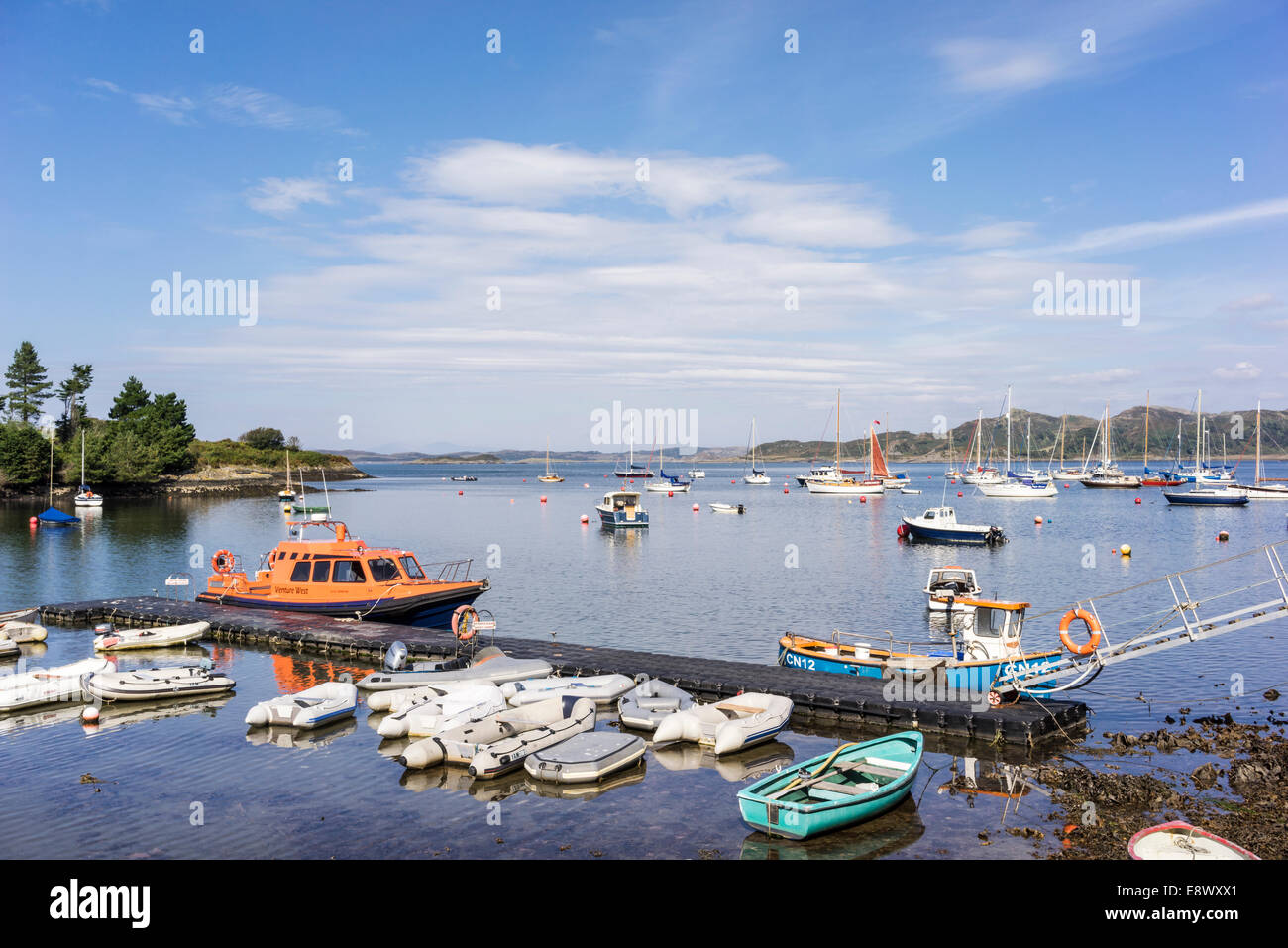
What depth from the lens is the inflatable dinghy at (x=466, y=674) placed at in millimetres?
24016

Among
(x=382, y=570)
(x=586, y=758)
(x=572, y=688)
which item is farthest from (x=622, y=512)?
(x=586, y=758)

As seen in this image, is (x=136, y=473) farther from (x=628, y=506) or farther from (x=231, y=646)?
(x=231, y=646)

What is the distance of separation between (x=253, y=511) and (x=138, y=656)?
7994cm

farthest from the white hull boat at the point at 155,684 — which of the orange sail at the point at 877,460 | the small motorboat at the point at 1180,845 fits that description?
the orange sail at the point at 877,460

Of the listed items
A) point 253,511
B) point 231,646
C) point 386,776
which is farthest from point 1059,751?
point 253,511

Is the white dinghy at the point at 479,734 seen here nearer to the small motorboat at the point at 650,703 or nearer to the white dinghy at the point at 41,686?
the small motorboat at the point at 650,703

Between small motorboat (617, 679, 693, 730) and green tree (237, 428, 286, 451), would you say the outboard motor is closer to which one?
small motorboat (617, 679, 693, 730)

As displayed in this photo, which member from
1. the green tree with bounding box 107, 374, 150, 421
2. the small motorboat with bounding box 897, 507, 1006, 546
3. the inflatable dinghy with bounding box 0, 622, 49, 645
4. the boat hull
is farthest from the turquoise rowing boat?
the green tree with bounding box 107, 374, 150, 421

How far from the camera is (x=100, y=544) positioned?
6556 centimetres

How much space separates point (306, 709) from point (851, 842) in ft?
43.6

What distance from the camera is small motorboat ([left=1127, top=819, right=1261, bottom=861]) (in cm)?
1236

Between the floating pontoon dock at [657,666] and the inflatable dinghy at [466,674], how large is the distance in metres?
1.14

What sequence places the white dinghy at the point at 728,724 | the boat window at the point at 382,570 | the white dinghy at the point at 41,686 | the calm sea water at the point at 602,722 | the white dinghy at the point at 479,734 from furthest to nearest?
the boat window at the point at 382,570, the white dinghy at the point at 41,686, the white dinghy at the point at 728,724, the white dinghy at the point at 479,734, the calm sea water at the point at 602,722
